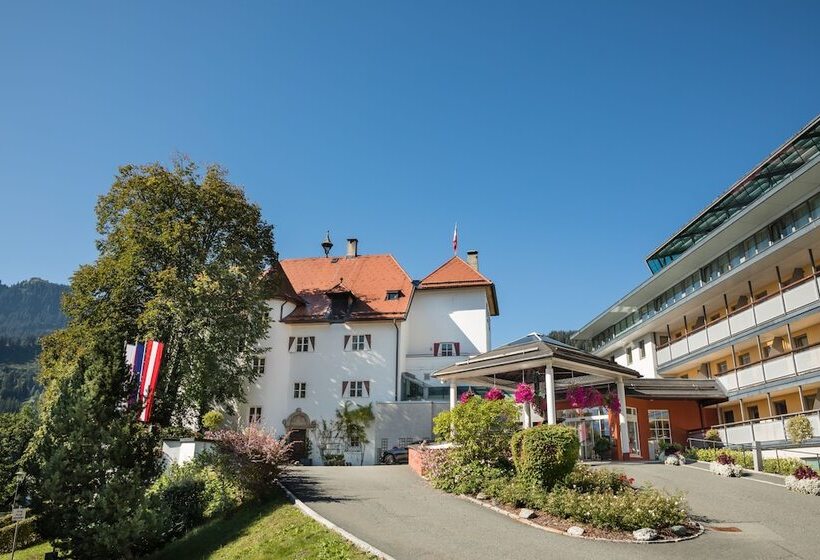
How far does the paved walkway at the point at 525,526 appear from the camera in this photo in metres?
10.1

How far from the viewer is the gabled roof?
41500mm

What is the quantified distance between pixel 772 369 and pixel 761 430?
3120 millimetres

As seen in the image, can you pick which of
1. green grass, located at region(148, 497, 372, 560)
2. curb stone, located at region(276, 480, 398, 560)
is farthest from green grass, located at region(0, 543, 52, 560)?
curb stone, located at region(276, 480, 398, 560)

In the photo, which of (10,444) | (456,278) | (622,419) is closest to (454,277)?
(456,278)

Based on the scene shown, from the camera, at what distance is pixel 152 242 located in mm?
30219

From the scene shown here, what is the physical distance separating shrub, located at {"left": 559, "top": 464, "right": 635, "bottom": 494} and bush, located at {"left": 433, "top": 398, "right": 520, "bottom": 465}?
8.55 ft

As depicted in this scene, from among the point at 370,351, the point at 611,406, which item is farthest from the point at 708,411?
the point at 370,351

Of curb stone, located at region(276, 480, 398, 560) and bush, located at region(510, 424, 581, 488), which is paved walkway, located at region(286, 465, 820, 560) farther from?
bush, located at region(510, 424, 581, 488)

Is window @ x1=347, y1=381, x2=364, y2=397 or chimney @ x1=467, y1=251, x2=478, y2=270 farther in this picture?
chimney @ x1=467, y1=251, x2=478, y2=270

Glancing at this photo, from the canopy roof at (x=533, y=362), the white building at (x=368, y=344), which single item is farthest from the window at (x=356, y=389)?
the canopy roof at (x=533, y=362)

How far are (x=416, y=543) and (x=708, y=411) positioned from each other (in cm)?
2595

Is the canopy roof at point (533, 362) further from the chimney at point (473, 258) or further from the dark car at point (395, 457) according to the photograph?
the chimney at point (473, 258)

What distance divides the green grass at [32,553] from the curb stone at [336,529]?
35.5 feet

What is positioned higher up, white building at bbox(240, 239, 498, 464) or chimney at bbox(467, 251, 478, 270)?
chimney at bbox(467, 251, 478, 270)
